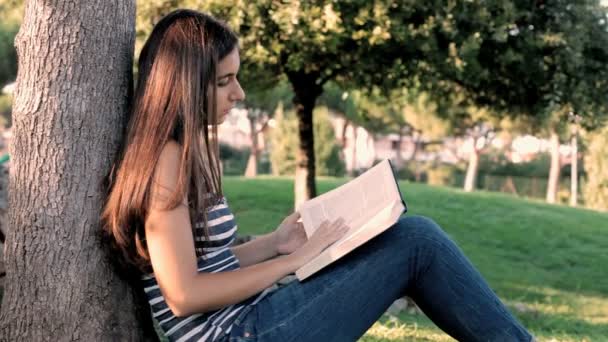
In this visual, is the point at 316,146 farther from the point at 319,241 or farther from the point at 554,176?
the point at 319,241

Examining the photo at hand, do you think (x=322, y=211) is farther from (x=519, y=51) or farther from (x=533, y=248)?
(x=533, y=248)

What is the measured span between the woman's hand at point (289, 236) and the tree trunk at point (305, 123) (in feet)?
24.6

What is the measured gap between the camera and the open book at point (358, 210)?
97.7 inches

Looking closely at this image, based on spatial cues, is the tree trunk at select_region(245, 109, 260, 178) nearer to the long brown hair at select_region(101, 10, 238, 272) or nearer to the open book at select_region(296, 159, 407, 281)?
the open book at select_region(296, 159, 407, 281)

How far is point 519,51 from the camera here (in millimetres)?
9070

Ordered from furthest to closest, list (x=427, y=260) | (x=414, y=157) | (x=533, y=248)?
(x=414, y=157) < (x=533, y=248) < (x=427, y=260)

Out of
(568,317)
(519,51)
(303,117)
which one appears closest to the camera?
(568,317)

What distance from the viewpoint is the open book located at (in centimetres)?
248

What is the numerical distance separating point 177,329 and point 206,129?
619 mm

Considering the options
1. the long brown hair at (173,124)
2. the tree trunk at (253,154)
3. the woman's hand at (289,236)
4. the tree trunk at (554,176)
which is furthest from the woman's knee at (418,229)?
the tree trunk at (253,154)

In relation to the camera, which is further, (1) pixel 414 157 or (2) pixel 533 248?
(1) pixel 414 157

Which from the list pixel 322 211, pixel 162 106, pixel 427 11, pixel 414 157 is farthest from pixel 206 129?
pixel 414 157

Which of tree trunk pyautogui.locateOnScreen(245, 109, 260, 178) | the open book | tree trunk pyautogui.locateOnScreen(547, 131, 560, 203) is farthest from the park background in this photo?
tree trunk pyautogui.locateOnScreen(245, 109, 260, 178)

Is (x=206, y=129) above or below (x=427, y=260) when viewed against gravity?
above
